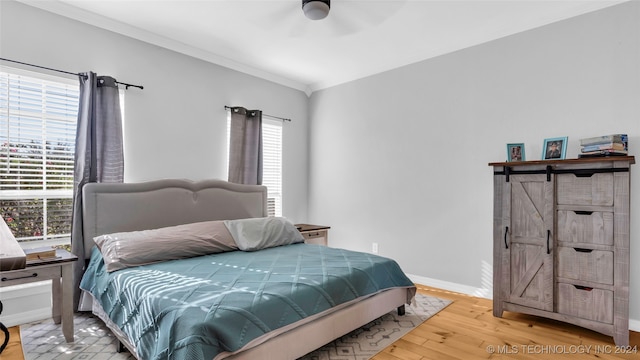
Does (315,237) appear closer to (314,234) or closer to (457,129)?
(314,234)

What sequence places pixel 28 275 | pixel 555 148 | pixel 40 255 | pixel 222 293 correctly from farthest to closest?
pixel 555 148 < pixel 40 255 < pixel 28 275 < pixel 222 293

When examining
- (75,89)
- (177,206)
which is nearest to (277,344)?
(177,206)

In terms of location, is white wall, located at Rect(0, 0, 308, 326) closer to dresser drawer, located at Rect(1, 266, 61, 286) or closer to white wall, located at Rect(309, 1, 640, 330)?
dresser drawer, located at Rect(1, 266, 61, 286)

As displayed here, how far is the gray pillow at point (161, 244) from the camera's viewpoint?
8.54ft

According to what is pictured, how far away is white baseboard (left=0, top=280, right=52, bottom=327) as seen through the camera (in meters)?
2.74

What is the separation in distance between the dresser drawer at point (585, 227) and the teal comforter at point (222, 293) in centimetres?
132

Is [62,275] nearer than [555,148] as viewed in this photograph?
Yes

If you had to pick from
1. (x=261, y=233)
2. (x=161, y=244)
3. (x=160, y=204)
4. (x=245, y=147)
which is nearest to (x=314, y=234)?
(x=261, y=233)

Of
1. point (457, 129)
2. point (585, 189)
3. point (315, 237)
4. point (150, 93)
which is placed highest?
point (150, 93)

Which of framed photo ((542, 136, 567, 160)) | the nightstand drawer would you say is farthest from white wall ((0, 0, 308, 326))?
framed photo ((542, 136, 567, 160))

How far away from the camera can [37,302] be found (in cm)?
289

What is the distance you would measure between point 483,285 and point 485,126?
1.64 meters

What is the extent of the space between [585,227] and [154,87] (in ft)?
13.4

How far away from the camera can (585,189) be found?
263 centimetres
